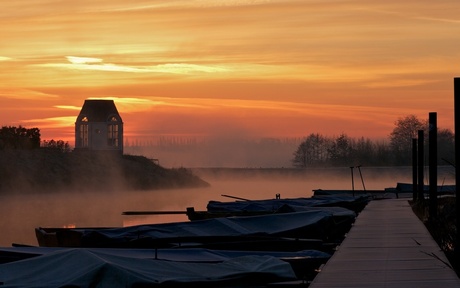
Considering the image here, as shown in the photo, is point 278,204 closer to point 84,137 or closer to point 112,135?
point 112,135

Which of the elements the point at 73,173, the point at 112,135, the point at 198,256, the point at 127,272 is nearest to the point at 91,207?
the point at 73,173

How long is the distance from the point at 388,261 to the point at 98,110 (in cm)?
7842

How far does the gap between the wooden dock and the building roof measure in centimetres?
6986

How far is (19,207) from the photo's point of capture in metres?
64.5

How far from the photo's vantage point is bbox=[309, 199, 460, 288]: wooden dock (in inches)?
582

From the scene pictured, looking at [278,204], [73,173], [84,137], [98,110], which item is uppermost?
[98,110]

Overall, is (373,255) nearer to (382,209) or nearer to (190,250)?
(190,250)

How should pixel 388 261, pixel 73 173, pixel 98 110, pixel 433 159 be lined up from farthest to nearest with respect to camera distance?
pixel 98 110 < pixel 73 173 < pixel 433 159 < pixel 388 261

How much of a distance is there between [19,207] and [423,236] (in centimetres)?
4655

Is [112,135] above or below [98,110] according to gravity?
below

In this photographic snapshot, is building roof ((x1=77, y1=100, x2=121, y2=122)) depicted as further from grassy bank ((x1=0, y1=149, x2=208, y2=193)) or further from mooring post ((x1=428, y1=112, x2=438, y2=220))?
mooring post ((x1=428, y1=112, x2=438, y2=220))

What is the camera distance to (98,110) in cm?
9388

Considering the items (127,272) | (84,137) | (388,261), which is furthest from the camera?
(84,137)

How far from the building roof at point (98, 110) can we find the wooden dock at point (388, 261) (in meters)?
69.9
